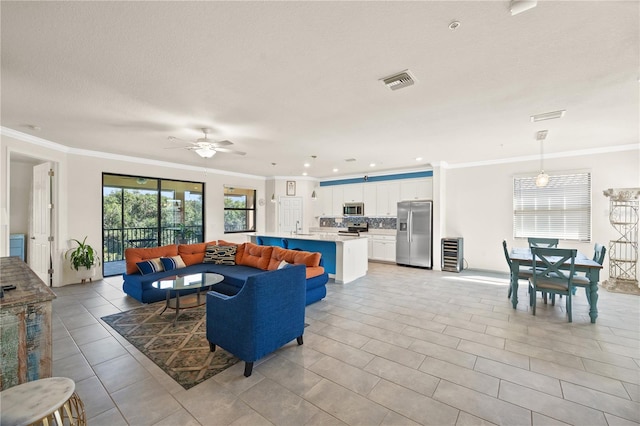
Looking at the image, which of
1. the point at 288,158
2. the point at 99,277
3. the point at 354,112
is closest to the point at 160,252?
the point at 99,277

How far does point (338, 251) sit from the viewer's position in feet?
18.5

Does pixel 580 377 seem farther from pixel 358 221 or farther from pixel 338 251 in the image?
pixel 358 221

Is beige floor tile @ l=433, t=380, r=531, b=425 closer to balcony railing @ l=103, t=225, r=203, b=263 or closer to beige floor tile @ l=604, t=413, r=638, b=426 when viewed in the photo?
beige floor tile @ l=604, t=413, r=638, b=426

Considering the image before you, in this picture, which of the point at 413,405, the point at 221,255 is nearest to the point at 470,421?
the point at 413,405

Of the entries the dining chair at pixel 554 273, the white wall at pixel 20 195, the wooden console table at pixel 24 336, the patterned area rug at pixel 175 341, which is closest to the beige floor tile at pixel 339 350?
the patterned area rug at pixel 175 341

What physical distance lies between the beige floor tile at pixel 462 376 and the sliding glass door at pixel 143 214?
571 cm

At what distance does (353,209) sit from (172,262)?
539cm

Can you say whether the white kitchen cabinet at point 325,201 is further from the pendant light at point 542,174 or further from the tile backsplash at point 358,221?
the pendant light at point 542,174

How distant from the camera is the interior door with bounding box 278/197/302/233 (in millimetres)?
9055

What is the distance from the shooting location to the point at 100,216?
5793 millimetres

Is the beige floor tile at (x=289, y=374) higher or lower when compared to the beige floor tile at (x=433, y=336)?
lower

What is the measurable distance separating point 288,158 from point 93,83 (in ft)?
12.7

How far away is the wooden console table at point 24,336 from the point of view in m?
1.71

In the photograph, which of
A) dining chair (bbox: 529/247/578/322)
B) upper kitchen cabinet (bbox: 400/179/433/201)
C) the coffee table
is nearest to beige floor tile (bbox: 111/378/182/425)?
Answer: the coffee table
